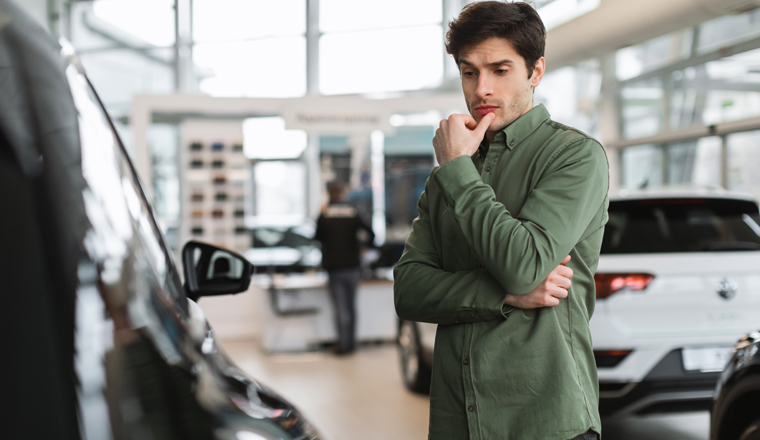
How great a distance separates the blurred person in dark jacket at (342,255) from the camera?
22.9 ft

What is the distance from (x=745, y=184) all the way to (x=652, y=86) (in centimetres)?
186

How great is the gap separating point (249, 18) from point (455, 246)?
1038cm

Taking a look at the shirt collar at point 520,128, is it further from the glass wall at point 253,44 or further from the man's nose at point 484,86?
the glass wall at point 253,44

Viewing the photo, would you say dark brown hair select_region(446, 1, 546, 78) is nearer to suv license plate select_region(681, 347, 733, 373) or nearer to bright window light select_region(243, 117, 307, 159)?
suv license plate select_region(681, 347, 733, 373)

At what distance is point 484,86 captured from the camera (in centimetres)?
136

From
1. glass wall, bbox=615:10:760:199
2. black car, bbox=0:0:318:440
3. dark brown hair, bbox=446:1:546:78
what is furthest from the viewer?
glass wall, bbox=615:10:760:199

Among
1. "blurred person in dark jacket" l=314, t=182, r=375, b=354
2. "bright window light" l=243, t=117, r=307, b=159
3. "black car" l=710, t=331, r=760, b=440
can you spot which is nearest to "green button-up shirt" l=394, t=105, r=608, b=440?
"black car" l=710, t=331, r=760, b=440

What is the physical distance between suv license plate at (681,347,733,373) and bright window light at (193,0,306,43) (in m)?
9.22

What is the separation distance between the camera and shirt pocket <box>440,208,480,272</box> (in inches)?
55.1

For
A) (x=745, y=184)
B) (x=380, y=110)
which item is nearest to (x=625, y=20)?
(x=745, y=184)

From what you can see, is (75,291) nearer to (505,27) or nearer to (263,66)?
(505,27)

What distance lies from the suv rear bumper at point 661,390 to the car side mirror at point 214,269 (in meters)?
2.06

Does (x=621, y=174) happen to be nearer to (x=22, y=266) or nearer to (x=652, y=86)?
(x=652, y=86)

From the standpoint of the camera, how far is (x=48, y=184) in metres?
0.59
